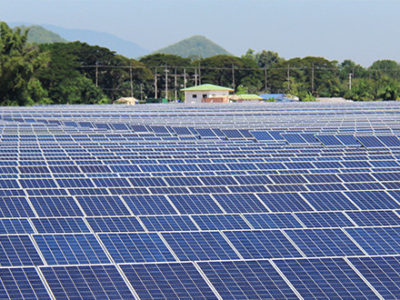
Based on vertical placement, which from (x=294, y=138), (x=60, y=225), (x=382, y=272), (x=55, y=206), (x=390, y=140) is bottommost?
(x=382, y=272)

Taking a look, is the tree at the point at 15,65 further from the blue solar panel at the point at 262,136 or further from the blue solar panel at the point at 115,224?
the blue solar panel at the point at 115,224

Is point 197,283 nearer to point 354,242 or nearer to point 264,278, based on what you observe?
point 264,278

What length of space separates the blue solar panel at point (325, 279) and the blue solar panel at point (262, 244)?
24.1 inches

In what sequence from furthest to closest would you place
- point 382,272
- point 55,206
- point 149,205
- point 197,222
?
1. point 149,205
2. point 55,206
3. point 197,222
4. point 382,272

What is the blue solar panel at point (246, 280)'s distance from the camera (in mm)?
15117

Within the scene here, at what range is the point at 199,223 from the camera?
1958cm

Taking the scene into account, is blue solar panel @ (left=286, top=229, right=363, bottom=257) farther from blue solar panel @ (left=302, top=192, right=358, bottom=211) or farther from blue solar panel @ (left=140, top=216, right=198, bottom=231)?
blue solar panel @ (left=140, top=216, right=198, bottom=231)

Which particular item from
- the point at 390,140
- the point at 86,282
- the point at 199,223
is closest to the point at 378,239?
the point at 199,223

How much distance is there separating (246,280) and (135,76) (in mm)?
117970

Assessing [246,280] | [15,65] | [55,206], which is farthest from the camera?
[15,65]

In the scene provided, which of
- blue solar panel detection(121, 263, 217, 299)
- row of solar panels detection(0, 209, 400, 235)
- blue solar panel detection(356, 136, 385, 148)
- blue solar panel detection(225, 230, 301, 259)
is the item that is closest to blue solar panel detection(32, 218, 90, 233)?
row of solar panels detection(0, 209, 400, 235)

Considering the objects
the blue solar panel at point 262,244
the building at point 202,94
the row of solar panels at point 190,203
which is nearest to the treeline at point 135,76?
the building at point 202,94

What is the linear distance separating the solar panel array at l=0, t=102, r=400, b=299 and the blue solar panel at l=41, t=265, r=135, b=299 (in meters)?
0.02

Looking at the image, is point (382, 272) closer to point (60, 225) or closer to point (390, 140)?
point (60, 225)
